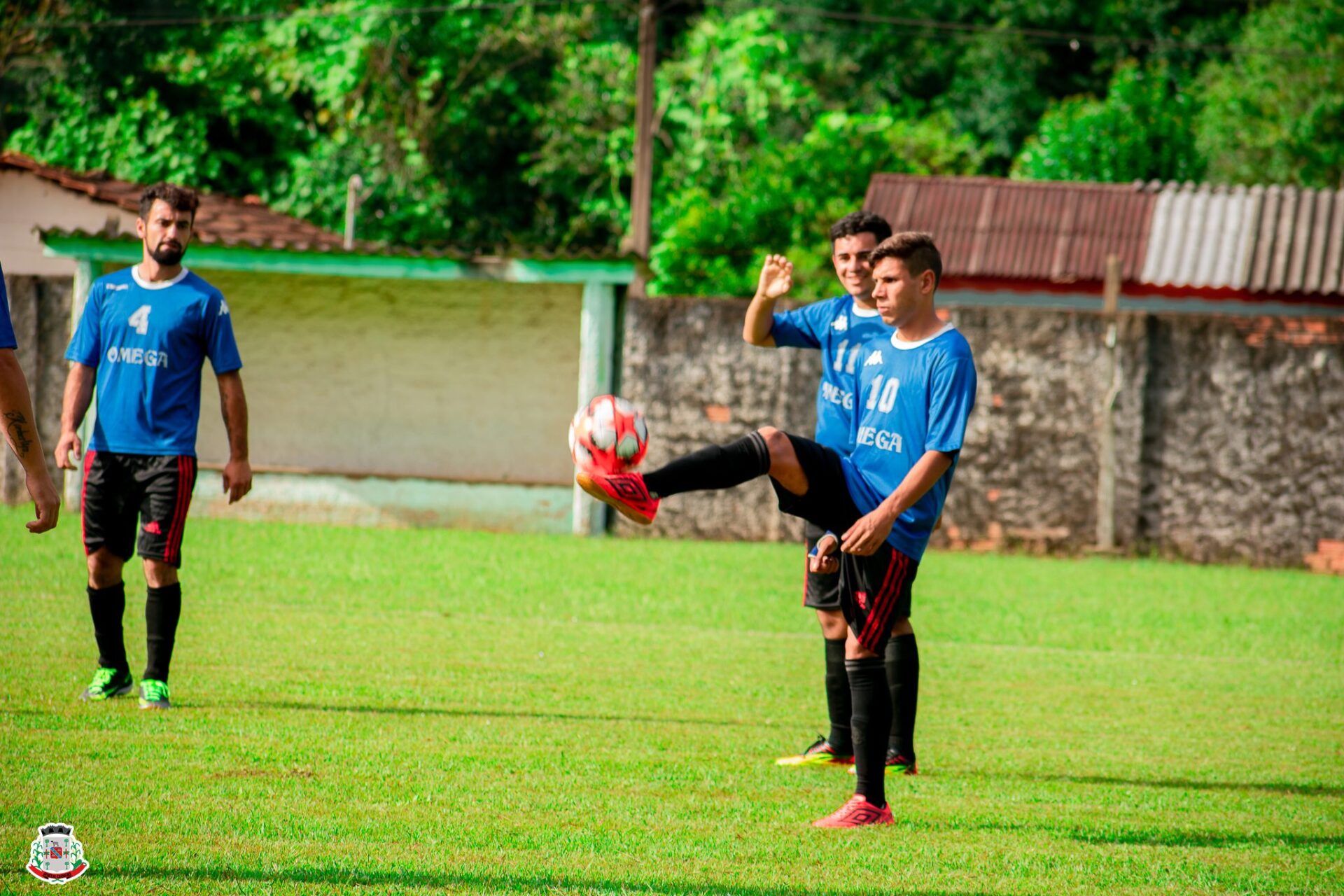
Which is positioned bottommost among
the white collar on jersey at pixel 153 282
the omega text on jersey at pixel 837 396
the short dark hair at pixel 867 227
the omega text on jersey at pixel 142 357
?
the omega text on jersey at pixel 837 396

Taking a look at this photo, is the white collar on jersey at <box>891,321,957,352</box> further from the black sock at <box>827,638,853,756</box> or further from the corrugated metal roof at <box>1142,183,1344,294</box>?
the corrugated metal roof at <box>1142,183,1344,294</box>

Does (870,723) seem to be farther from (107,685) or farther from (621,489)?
(107,685)

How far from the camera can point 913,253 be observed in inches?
206

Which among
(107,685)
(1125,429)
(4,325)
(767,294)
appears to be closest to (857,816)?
(767,294)

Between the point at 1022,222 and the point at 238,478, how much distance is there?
69.0 ft

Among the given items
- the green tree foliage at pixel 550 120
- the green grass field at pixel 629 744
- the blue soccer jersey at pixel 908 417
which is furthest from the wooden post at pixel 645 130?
the blue soccer jersey at pixel 908 417

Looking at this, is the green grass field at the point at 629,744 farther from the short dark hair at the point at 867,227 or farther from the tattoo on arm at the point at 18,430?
the short dark hair at the point at 867,227

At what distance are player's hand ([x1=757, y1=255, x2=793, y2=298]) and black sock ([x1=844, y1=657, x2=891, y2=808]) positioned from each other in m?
1.51

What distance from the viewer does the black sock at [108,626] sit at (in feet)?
21.8

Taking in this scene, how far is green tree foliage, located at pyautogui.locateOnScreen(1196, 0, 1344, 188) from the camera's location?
1243 inches

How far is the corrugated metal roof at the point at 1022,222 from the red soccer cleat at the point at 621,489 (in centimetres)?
1969

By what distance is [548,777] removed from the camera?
217 inches

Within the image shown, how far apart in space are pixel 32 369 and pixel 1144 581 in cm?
1177

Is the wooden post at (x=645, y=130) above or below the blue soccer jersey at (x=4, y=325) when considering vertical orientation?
above
